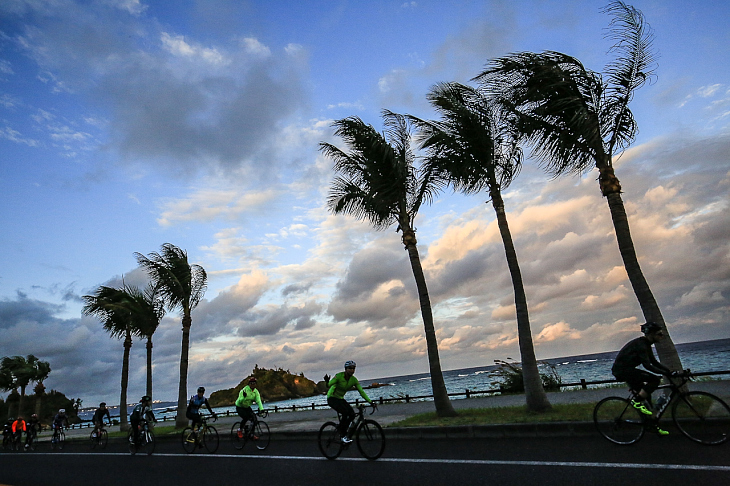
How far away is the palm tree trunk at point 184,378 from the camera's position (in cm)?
2198

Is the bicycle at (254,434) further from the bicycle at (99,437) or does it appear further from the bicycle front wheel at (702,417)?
the bicycle at (99,437)

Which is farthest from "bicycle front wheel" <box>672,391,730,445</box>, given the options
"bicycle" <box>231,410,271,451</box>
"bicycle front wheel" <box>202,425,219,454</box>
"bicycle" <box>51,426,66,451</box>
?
"bicycle" <box>51,426,66,451</box>

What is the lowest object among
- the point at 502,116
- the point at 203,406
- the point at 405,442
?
the point at 405,442

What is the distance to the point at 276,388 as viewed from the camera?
143375mm

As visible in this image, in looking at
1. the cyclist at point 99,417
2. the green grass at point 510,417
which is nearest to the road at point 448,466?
the green grass at point 510,417

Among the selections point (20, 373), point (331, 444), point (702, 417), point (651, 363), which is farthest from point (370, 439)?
point (20, 373)

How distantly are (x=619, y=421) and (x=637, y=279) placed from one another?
415 centimetres

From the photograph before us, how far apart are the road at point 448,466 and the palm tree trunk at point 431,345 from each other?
94.9 inches

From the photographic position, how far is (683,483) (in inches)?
204

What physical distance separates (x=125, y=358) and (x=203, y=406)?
53.0ft

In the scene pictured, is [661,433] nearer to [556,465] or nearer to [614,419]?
[614,419]

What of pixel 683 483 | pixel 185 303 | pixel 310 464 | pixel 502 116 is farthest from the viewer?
pixel 185 303

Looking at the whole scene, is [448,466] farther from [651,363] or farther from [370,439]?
[651,363]

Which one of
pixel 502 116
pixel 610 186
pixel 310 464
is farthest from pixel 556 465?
pixel 502 116
